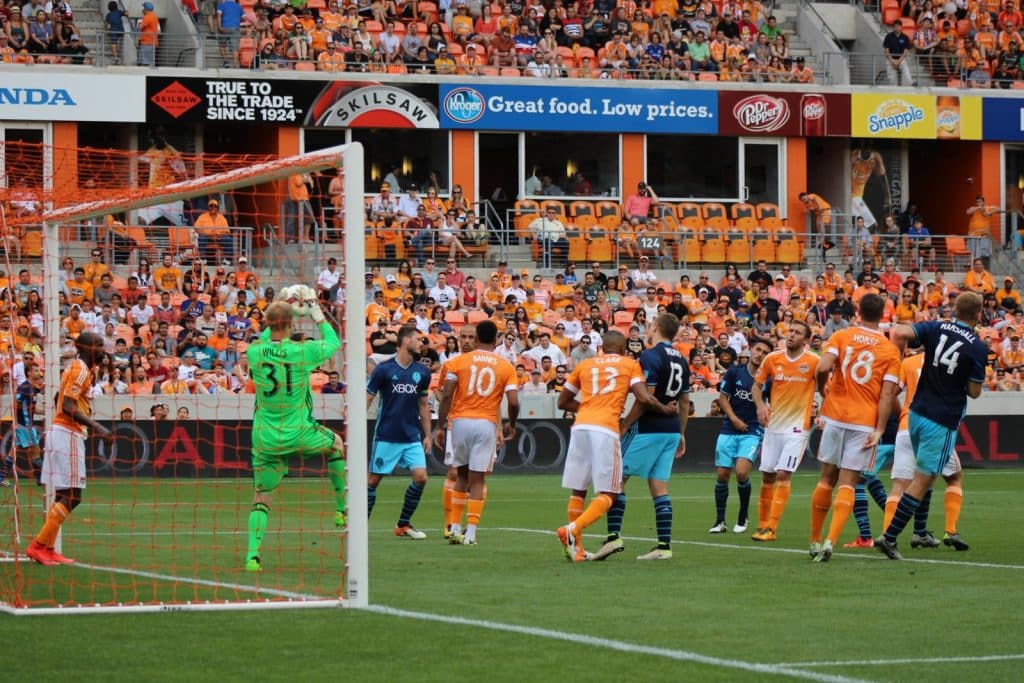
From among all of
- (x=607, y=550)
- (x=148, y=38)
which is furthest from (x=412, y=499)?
(x=148, y=38)

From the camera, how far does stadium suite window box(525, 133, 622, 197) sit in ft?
129

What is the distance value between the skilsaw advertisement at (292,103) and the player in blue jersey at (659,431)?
2295 cm

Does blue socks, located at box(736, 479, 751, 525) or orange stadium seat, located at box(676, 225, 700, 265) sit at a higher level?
orange stadium seat, located at box(676, 225, 700, 265)

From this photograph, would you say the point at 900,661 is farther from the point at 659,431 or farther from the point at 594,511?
the point at 659,431

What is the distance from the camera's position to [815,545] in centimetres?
1357

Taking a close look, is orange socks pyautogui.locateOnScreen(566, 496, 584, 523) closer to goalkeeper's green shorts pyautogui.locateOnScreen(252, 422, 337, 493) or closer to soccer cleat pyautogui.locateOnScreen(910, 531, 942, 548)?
goalkeeper's green shorts pyautogui.locateOnScreen(252, 422, 337, 493)

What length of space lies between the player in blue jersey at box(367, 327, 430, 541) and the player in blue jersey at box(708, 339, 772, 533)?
3.13m

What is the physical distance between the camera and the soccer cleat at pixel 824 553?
13.3 metres

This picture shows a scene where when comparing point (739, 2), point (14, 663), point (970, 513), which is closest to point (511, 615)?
point (14, 663)

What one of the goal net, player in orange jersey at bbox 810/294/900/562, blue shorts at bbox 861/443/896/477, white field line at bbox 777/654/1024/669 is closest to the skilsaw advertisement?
the goal net

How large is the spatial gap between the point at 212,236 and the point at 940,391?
670 inches

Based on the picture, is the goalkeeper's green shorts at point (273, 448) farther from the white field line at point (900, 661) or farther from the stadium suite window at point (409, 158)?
the stadium suite window at point (409, 158)

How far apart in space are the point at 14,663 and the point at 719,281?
28.6m

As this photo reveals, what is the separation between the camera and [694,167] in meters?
40.5
